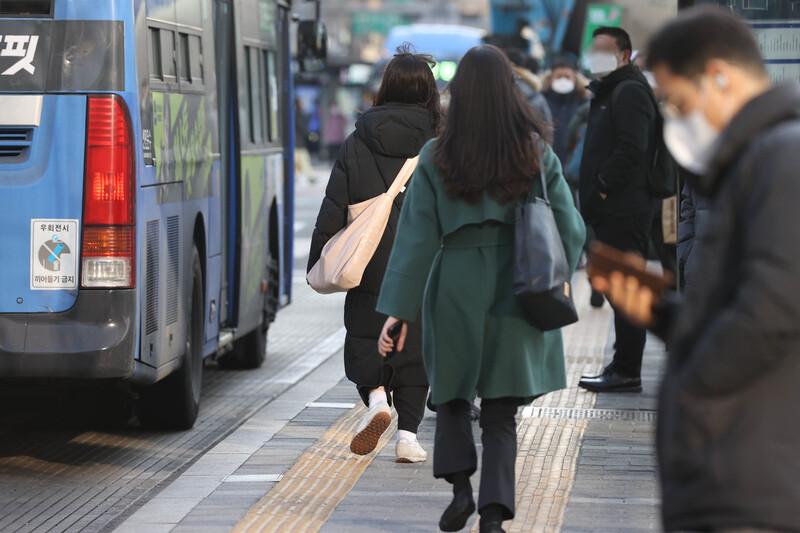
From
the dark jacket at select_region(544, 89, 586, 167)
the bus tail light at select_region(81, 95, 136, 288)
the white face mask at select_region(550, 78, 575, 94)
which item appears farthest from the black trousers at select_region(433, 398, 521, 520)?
the white face mask at select_region(550, 78, 575, 94)

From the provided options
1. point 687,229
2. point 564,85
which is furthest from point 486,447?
point 564,85

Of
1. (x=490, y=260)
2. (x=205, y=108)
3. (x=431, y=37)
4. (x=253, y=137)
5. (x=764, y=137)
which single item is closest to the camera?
(x=764, y=137)

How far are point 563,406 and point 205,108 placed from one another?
2.58 m

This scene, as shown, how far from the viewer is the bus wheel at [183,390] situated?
7.71 meters

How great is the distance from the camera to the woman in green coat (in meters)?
4.83

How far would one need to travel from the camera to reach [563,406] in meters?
8.28

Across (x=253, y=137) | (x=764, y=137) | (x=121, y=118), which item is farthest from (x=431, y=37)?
(x=764, y=137)

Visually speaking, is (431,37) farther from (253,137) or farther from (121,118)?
(121,118)

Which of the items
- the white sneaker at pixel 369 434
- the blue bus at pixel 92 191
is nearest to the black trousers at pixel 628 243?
the white sneaker at pixel 369 434

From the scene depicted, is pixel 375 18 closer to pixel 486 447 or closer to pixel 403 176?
pixel 403 176

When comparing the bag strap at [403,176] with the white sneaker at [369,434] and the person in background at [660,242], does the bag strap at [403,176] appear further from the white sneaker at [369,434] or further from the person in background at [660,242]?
the person in background at [660,242]

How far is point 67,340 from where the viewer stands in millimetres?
6340

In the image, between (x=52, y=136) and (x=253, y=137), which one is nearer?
(x=52, y=136)

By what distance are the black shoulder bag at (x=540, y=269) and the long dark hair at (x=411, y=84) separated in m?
2.02
